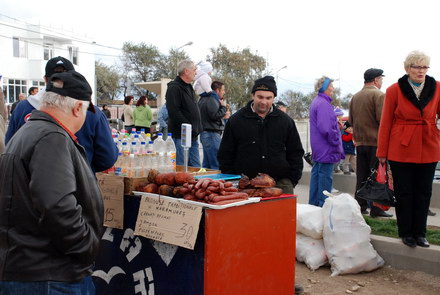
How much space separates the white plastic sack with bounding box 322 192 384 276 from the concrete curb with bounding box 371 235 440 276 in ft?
0.80

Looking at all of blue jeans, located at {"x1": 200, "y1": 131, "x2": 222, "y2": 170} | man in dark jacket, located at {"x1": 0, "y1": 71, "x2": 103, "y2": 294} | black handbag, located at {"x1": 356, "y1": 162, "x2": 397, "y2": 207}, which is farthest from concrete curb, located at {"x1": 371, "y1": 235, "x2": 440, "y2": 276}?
man in dark jacket, located at {"x1": 0, "y1": 71, "x2": 103, "y2": 294}

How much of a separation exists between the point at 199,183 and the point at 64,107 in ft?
4.45

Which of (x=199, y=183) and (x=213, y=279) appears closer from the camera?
(x=213, y=279)

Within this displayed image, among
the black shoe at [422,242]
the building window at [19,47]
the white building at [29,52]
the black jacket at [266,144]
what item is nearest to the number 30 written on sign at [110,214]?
the black jacket at [266,144]

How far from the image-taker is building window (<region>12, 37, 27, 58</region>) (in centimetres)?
4634

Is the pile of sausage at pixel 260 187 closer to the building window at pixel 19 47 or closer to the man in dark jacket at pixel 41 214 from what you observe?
the man in dark jacket at pixel 41 214

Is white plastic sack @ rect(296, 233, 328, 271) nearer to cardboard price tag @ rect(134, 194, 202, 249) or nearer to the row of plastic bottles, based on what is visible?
the row of plastic bottles

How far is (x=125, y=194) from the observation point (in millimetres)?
3949

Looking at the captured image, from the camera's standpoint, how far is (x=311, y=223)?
5172 mm

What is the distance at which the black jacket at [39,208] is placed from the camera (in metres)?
2.15

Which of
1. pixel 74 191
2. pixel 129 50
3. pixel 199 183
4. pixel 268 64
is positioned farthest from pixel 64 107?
pixel 129 50

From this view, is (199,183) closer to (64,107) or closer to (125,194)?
(125,194)

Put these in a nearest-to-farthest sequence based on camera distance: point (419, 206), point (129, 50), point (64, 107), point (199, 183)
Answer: point (64, 107)
point (199, 183)
point (419, 206)
point (129, 50)

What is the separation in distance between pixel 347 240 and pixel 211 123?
11.7 feet
